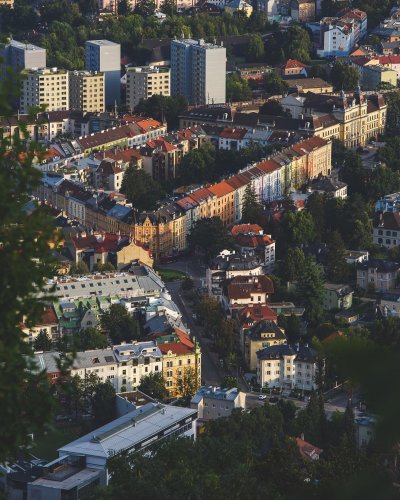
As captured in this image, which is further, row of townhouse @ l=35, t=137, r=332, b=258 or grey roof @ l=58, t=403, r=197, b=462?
row of townhouse @ l=35, t=137, r=332, b=258

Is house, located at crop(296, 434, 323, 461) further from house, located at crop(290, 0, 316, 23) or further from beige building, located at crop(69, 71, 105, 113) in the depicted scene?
house, located at crop(290, 0, 316, 23)

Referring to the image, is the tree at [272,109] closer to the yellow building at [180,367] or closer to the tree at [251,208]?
the tree at [251,208]

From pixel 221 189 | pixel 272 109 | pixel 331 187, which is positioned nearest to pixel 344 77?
pixel 272 109

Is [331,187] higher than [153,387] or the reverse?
higher

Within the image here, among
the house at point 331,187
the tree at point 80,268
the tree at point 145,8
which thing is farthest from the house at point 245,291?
the tree at point 145,8

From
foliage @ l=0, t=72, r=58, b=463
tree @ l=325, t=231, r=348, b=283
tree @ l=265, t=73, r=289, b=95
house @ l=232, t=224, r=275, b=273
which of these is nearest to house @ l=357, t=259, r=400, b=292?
tree @ l=325, t=231, r=348, b=283

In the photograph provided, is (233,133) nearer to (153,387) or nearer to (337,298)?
(337,298)

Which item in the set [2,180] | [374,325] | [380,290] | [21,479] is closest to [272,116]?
[380,290]
